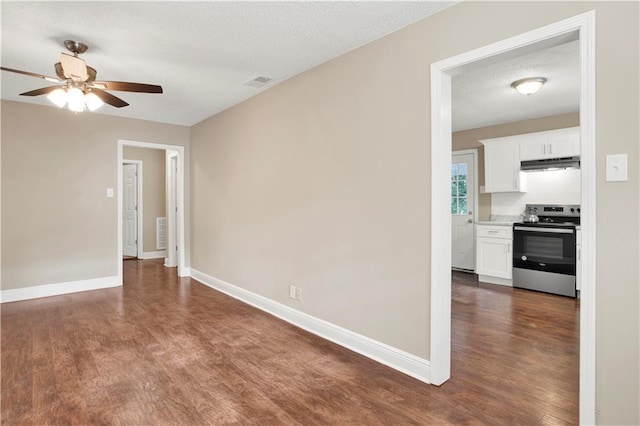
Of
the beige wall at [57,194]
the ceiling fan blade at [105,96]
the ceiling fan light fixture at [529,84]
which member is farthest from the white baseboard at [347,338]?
the ceiling fan light fixture at [529,84]

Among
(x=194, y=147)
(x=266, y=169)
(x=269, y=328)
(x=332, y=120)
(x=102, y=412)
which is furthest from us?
(x=194, y=147)

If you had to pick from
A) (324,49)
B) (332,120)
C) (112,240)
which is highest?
(324,49)

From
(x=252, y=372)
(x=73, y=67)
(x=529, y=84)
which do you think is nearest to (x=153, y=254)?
(x=73, y=67)

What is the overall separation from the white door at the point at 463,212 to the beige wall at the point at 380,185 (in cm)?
385

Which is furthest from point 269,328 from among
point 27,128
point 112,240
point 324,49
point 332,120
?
point 27,128

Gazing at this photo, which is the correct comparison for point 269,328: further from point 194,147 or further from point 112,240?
point 194,147

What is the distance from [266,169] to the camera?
4.10 m

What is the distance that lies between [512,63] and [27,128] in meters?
5.90

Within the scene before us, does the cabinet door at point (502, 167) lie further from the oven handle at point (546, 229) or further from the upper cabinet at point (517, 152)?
the oven handle at point (546, 229)

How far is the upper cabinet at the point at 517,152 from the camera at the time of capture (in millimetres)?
4957

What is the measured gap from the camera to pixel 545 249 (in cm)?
478

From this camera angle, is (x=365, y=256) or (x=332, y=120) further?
(x=332, y=120)

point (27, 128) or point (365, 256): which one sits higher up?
point (27, 128)

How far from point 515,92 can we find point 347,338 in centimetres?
351
